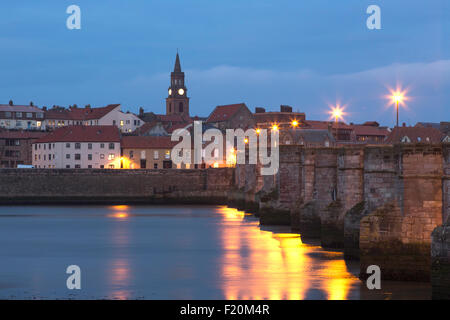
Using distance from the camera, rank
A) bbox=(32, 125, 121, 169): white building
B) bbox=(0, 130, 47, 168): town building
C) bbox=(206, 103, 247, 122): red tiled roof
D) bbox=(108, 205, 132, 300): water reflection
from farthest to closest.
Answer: bbox=(206, 103, 247, 122): red tiled roof, bbox=(0, 130, 47, 168): town building, bbox=(32, 125, 121, 169): white building, bbox=(108, 205, 132, 300): water reflection

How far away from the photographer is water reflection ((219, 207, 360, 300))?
108 ft

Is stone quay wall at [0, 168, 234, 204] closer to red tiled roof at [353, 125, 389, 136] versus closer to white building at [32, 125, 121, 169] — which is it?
white building at [32, 125, 121, 169]

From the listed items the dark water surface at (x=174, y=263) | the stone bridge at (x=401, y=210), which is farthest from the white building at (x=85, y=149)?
the stone bridge at (x=401, y=210)

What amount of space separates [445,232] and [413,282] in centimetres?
540

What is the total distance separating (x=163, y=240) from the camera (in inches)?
2356

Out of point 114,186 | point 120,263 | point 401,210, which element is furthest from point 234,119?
point 401,210

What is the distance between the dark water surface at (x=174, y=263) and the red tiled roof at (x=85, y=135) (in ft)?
226

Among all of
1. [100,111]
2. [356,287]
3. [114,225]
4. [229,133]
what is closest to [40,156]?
[229,133]

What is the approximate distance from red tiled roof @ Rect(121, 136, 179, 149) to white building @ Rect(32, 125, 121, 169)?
66.0 inches

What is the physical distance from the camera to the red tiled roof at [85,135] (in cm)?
14538

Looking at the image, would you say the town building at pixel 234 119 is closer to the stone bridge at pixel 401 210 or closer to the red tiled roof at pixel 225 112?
the red tiled roof at pixel 225 112

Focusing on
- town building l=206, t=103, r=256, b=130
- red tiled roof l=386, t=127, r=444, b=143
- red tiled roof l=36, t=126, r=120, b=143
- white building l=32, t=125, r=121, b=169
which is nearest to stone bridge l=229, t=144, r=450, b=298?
red tiled roof l=386, t=127, r=444, b=143

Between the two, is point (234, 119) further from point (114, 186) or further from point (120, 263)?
point (120, 263)
